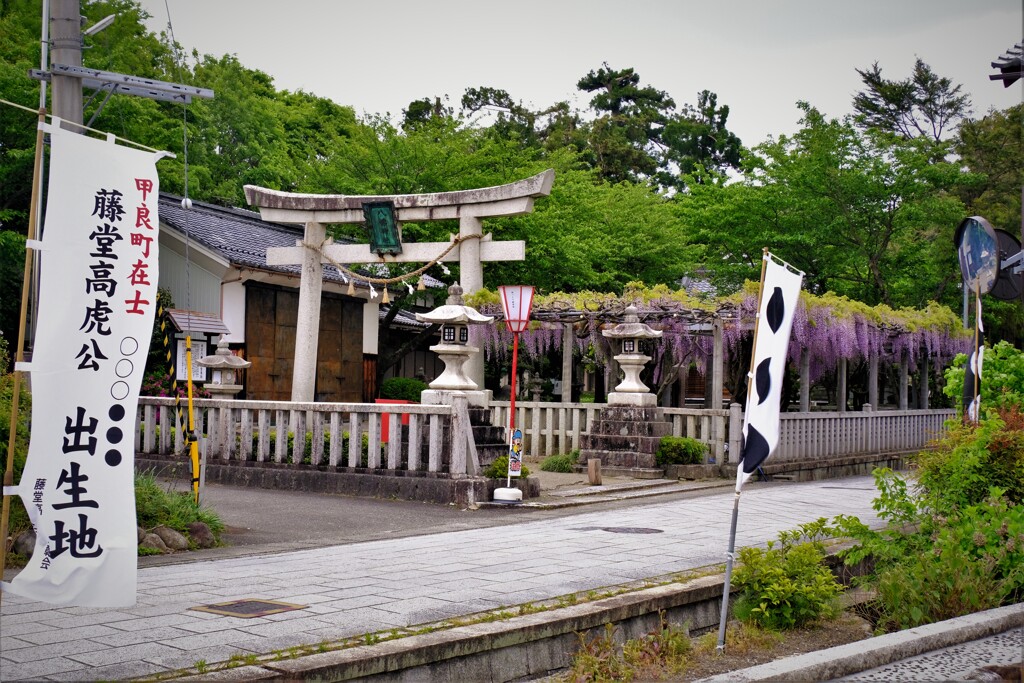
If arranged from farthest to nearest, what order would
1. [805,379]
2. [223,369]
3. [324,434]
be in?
[805,379]
[223,369]
[324,434]

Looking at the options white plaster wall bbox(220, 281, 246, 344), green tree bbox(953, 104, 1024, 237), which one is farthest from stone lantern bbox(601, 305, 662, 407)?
green tree bbox(953, 104, 1024, 237)

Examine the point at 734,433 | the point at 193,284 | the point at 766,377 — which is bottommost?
the point at 734,433

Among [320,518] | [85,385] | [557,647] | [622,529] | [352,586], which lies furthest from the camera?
[320,518]

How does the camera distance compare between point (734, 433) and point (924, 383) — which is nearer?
point (734, 433)

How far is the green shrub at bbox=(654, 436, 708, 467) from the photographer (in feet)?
55.3

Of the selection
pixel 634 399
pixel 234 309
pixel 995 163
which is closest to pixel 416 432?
pixel 634 399

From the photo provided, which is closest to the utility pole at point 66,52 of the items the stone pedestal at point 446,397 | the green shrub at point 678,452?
the stone pedestal at point 446,397

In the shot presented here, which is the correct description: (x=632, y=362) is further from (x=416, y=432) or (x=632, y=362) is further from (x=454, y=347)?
(x=416, y=432)

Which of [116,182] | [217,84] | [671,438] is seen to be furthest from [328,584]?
[217,84]

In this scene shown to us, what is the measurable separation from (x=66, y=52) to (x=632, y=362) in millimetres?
10760

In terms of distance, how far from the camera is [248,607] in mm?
6492

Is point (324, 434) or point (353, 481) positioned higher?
point (324, 434)

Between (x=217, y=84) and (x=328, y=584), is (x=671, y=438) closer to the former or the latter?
(x=328, y=584)

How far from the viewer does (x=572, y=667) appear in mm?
6215
